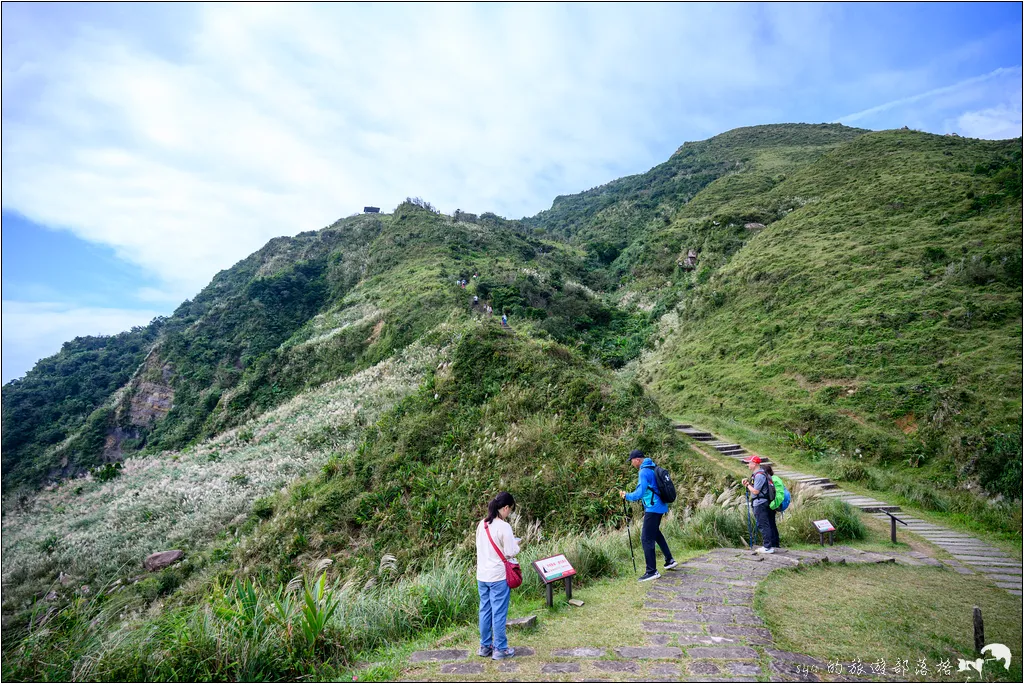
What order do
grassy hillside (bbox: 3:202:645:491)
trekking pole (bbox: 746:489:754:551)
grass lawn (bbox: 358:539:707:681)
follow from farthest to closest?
1. grassy hillside (bbox: 3:202:645:491)
2. trekking pole (bbox: 746:489:754:551)
3. grass lawn (bbox: 358:539:707:681)

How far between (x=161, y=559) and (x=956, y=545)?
54.2 ft

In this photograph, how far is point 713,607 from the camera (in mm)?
4871

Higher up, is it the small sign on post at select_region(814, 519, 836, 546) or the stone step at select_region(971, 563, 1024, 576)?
the small sign on post at select_region(814, 519, 836, 546)

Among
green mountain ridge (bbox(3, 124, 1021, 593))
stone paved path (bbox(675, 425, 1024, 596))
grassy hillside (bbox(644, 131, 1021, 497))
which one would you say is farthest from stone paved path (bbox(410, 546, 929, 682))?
grassy hillside (bbox(644, 131, 1021, 497))

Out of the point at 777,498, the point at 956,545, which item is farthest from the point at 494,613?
the point at 956,545

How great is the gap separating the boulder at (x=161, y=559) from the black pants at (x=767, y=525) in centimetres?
1295

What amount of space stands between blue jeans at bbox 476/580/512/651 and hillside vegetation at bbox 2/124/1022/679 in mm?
1047

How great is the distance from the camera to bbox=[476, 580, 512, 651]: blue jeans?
13.4 ft

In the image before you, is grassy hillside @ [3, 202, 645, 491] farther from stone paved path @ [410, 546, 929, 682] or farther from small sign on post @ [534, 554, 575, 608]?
stone paved path @ [410, 546, 929, 682]

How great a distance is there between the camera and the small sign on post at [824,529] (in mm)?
7571

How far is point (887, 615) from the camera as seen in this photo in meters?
4.69

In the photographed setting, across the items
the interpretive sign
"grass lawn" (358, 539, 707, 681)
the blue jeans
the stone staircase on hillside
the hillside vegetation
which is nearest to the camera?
"grass lawn" (358, 539, 707, 681)

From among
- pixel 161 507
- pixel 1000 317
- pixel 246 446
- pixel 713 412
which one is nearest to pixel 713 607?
pixel 713 412

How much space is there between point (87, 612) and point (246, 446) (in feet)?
56.0
